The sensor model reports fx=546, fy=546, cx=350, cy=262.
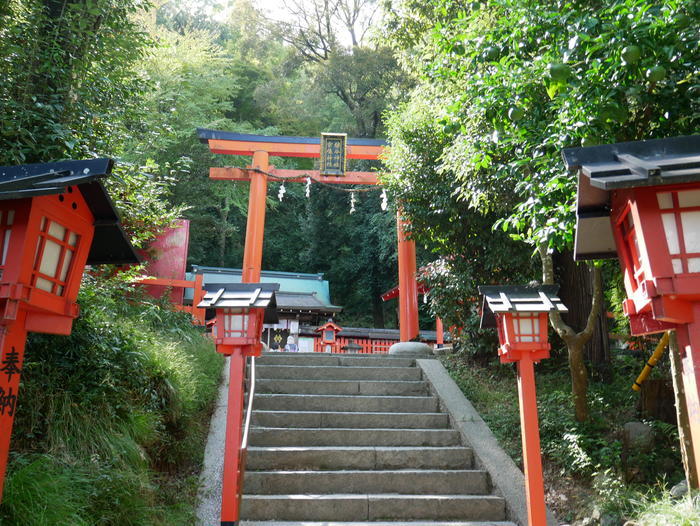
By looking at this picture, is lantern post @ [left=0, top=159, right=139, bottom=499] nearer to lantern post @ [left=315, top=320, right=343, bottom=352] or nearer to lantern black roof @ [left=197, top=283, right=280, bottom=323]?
lantern black roof @ [left=197, top=283, right=280, bottom=323]

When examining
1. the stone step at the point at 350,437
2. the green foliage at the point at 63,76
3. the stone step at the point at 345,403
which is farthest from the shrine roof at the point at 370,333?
the green foliage at the point at 63,76

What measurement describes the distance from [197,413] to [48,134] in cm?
328

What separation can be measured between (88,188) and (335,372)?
5266 mm

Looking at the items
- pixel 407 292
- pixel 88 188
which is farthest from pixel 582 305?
pixel 88 188

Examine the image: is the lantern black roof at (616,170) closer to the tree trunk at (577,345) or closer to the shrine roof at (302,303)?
the tree trunk at (577,345)

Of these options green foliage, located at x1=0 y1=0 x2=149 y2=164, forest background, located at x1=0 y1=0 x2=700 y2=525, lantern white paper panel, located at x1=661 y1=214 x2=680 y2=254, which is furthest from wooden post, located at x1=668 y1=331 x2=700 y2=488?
green foliage, located at x1=0 y1=0 x2=149 y2=164

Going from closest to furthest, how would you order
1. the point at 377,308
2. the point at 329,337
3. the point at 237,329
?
the point at 237,329 → the point at 329,337 → the point at 377,308

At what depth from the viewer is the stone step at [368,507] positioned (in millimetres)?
5059

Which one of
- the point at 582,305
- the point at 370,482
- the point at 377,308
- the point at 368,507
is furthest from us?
the point at 377,308

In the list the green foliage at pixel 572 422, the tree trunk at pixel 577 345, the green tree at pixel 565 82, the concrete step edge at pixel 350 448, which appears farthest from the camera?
the tree trunk at pixel 577 345

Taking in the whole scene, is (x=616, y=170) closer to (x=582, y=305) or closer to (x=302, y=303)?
(x=582, y=305)

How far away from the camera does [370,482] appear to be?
5461 mm

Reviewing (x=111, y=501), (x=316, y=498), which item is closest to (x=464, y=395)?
(x=316, y=498)

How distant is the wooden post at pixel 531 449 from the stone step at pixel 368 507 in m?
0.84
